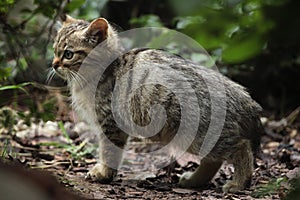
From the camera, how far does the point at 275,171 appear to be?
4.43 meters

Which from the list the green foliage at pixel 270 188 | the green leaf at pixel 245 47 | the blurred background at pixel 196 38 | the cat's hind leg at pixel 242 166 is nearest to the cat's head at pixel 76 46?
the blurred background at pixel 196 38

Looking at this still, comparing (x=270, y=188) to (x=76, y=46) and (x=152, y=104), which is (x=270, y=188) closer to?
(x=152, y=104)

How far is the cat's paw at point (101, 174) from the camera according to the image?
4168mm

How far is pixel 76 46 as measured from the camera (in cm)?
427

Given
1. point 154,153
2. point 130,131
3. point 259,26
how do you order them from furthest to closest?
point 154,153, point 130,131, point 259,26

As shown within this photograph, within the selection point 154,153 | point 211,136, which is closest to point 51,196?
point 211,136

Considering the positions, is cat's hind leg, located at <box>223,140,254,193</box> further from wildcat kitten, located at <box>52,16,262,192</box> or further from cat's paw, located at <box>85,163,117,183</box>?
cat's paw, located at <box>85,163,117,183</box>

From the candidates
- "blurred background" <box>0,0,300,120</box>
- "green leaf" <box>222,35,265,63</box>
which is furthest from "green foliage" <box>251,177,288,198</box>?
"green leaf" <box>222,35,265,63</box>

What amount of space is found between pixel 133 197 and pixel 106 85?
3.53ft

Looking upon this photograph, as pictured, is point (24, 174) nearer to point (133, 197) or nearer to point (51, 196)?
point (51, 196)

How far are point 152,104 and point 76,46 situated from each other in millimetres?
849

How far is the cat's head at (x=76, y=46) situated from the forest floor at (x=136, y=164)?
2.66 feet

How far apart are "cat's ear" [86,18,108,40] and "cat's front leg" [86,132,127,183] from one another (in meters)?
0.85

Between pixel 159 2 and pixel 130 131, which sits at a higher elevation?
pixel 159 2
